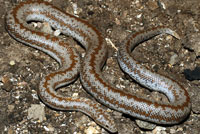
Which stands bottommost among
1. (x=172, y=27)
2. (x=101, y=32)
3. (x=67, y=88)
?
(x=67, y=88)

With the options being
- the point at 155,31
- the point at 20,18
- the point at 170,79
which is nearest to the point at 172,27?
the point at 155,31

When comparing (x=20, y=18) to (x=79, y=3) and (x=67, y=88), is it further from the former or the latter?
(x=67, y=88)

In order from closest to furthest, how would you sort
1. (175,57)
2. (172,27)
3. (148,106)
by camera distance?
1. (148,106)
2. (175,57)
3. (172,27)

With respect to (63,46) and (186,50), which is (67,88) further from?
(186,50)

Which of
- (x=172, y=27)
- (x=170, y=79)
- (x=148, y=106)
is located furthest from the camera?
(x=172, y=27)

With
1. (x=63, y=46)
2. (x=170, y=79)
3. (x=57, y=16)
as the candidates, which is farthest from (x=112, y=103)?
(x=57, y=16)

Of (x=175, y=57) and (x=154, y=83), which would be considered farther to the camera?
(x=175, y=57)

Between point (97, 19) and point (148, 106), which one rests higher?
point (97, 19)
